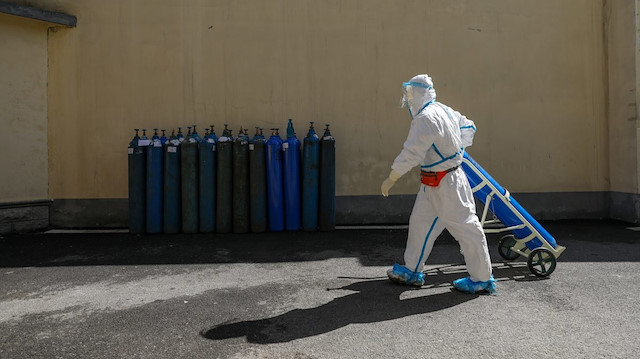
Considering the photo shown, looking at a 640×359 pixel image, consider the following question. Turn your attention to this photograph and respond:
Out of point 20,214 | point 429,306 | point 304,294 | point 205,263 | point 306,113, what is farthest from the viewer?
point 306,113

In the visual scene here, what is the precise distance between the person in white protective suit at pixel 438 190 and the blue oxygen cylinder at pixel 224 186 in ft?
11.9

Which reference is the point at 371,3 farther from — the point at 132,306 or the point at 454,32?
the point at 132,306

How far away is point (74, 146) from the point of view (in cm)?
764

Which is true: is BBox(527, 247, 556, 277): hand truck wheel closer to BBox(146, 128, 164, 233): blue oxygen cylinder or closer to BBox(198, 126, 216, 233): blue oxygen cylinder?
BBox(198, 126, 216, 233): blue oxygen cylinder

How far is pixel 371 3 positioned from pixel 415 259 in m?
5.39

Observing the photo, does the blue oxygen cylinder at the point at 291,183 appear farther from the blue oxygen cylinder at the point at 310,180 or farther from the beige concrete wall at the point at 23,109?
the beige concrete wall at the point at 23,109

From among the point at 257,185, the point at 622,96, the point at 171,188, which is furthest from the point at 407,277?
the point at 622,96

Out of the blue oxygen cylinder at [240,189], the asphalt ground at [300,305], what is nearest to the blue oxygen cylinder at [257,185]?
the blue oxygen cylinder at [240,189]

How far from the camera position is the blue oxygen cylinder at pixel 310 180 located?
6988 millimetres

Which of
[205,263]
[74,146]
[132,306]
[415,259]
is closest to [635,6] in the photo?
[415,259]

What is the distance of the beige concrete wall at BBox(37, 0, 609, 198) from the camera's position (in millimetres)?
7637

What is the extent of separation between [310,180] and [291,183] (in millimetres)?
321

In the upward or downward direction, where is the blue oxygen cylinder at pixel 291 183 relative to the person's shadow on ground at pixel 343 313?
upward

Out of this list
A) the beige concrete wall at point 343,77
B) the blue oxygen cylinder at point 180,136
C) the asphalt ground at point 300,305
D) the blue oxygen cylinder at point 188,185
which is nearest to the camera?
the asphalt ground at point 300,305
